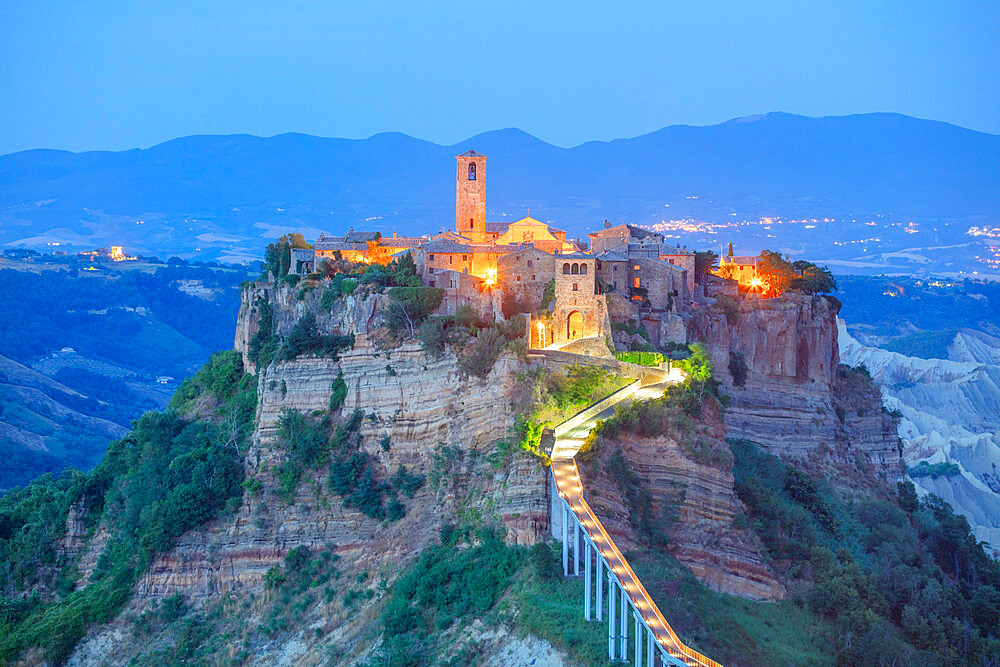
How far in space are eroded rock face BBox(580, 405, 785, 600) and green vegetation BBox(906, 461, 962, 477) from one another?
36.3 metres

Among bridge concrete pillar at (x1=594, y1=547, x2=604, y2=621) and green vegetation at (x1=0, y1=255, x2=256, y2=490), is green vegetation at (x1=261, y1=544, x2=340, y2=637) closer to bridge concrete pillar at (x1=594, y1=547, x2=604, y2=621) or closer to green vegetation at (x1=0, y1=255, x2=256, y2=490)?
bridge concrete pillar at (x1=594, y1=547, x2=604, y2=621)

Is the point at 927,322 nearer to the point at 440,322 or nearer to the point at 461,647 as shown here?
the point at 440,322

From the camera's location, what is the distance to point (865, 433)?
169 ft

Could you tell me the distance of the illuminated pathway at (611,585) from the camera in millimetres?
22703

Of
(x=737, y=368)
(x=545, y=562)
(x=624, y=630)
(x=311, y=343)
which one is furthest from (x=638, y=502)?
(x=737, y=368)

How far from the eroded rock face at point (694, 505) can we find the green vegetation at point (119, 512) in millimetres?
15010

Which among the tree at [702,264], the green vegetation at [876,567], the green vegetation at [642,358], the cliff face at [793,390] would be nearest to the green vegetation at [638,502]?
the green vegetation at [876,567]

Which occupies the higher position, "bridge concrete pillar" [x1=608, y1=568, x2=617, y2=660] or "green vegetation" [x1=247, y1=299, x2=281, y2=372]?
"green vegetation" [x1=247, y1=299, x2=281, y2=372]

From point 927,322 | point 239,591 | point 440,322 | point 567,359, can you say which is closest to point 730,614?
point 567,359

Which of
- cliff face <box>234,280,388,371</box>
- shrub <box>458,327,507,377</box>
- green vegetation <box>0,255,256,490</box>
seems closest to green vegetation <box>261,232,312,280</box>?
cliff face <box>234,280,388,371</box>

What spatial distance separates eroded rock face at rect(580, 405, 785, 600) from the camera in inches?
1222

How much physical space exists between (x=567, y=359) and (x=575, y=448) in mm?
5923

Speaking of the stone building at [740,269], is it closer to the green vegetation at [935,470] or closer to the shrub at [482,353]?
the shrub at [482,353]

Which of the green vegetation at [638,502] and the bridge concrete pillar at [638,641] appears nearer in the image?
the bridge concrete pillar at [638,641]
